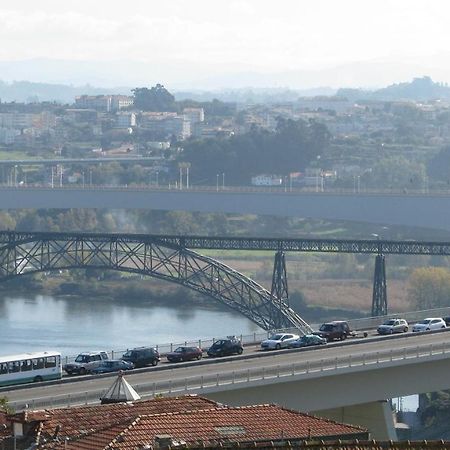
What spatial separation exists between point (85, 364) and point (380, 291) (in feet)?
122

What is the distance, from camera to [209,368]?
159 feet

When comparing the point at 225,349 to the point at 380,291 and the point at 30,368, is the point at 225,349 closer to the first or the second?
the point at 30,368

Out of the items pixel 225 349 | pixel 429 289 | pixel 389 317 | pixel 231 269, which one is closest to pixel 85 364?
pixel 225 349

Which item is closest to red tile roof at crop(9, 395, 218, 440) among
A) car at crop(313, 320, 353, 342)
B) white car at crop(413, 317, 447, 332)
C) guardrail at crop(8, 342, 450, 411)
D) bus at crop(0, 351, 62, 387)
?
guardrail at crop(8, 342, 450, 411)

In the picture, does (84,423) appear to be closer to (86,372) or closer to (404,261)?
(86,372)

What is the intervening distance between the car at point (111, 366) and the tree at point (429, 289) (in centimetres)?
6328

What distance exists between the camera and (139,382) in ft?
148

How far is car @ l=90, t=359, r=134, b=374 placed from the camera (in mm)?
48000

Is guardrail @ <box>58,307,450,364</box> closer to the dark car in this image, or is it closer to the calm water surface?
the dark car

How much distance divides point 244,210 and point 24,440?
3977 inches

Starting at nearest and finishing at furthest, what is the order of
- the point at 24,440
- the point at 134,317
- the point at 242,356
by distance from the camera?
the point at 24,440 → the point at 242,356 → the point at 134,317

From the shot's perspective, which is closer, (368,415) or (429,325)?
(368,415)

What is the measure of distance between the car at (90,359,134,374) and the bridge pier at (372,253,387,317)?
1450 inches

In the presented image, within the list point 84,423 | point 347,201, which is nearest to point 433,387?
point 84,423
